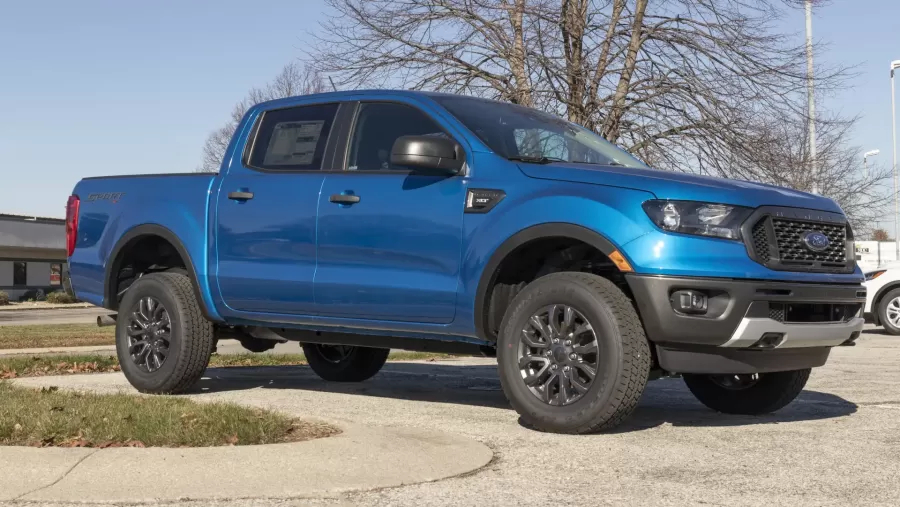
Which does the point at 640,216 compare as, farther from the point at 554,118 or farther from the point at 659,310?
the point at 554,118

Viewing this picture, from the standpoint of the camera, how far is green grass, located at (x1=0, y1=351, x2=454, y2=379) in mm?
10844

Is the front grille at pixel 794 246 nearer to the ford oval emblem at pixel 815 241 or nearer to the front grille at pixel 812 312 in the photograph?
the ford oval emblem at pixel 815 241

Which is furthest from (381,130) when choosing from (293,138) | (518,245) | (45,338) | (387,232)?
(45,338)

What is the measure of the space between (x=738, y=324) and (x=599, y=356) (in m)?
0.75

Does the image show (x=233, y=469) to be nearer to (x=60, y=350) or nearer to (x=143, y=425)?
(x=143, y=425)

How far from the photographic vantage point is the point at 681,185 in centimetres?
610

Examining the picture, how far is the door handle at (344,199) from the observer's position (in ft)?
23.8

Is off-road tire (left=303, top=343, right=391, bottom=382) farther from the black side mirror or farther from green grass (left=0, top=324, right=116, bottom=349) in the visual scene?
green grass (left=0, top=324, right=116, bottom=349)

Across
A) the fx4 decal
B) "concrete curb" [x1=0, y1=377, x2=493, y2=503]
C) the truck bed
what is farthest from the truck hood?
the fx4 decal

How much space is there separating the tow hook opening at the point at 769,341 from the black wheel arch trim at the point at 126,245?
4022 mm

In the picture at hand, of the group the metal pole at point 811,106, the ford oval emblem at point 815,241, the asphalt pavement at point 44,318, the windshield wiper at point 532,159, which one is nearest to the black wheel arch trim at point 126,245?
the windshield wiper at point 532,159

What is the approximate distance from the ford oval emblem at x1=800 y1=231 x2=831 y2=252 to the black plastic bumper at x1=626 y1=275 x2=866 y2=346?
0.46m

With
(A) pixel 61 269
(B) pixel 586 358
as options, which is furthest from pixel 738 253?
(A) pixel 61 269

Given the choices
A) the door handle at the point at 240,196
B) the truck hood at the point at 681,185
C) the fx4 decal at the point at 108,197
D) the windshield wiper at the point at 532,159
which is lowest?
the fx4 decal at the point at 108,197
